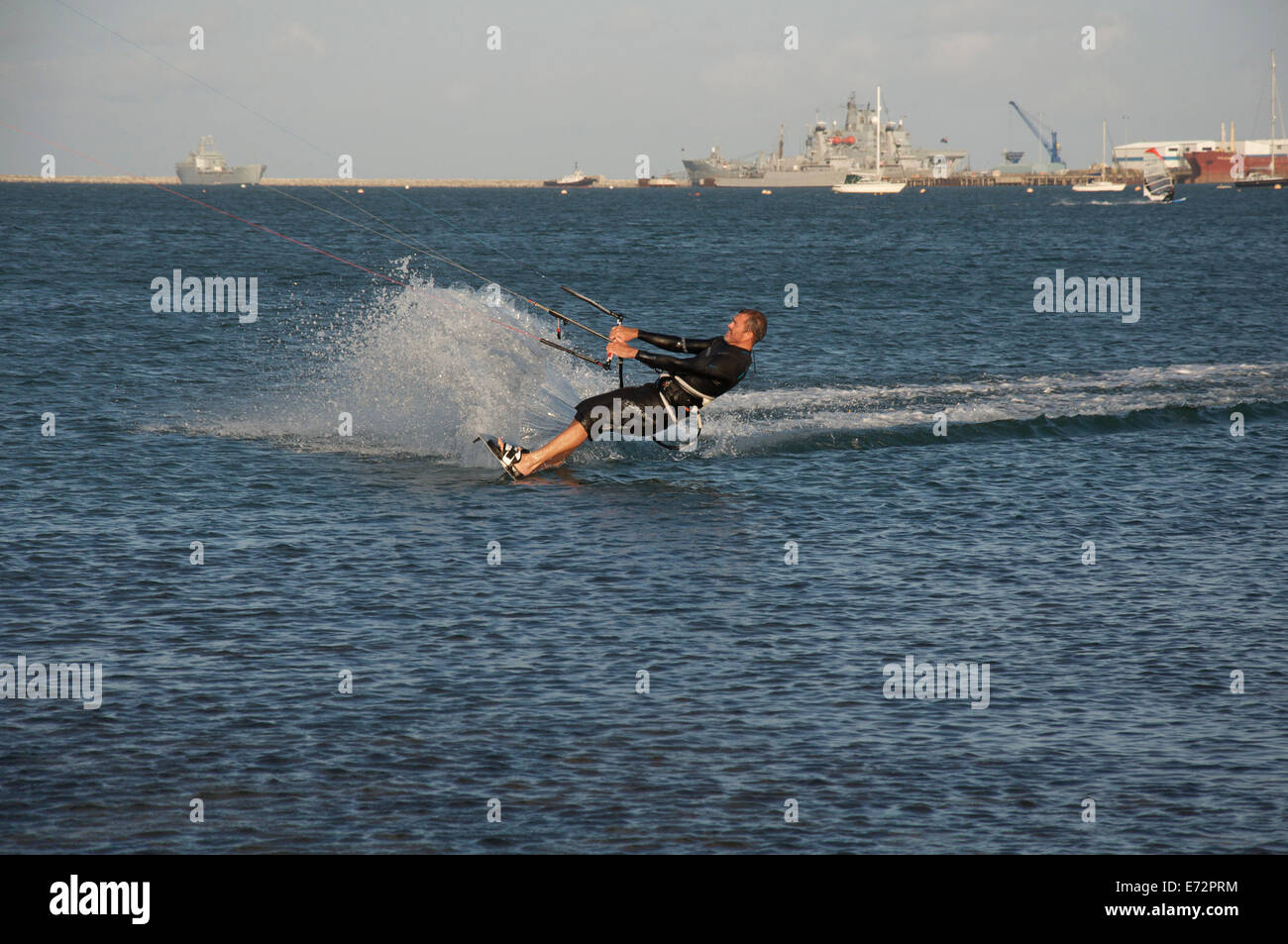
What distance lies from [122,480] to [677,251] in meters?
61.4

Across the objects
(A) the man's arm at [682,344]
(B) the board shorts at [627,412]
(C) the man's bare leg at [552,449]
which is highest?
(A) the man's arm at [682,344]

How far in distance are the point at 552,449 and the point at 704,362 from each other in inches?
86.7

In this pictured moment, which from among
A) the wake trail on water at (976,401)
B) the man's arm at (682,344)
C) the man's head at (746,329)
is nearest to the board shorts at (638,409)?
the man's arm at (682,344)

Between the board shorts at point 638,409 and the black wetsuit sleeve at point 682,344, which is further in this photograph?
the board shorts at point 638,409

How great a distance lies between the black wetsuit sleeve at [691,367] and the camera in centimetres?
1488

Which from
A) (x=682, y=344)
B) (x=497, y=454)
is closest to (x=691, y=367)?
(x=682, y=344)

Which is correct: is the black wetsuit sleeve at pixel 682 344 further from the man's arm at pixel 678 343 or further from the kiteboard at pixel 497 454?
the kiteboard at pixel 497 454

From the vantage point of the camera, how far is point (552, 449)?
15.8 m

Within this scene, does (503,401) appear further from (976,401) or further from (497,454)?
(976,401)

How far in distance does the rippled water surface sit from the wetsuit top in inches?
55.8

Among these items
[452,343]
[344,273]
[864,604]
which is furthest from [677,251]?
[864,604]

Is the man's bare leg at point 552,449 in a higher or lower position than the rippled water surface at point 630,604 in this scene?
higher

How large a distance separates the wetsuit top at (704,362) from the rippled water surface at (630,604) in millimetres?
1417

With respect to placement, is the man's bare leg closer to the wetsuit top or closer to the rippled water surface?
the rippled water surface
